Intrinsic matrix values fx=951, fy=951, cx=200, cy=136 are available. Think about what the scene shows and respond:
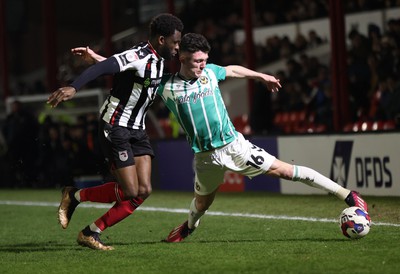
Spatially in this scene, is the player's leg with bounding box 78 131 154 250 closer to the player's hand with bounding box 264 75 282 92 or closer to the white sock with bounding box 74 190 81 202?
the white sock with bounding box 74 190 81 202

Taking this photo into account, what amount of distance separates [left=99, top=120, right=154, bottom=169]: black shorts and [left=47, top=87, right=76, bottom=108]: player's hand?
904mm

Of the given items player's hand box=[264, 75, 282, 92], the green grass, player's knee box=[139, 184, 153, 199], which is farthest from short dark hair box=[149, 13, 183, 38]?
the green grass

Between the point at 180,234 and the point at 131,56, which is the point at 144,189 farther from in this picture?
the point at 131,56

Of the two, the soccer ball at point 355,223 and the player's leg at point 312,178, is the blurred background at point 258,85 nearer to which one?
the player's leg at point 312,178

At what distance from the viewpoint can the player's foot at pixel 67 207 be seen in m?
8.34

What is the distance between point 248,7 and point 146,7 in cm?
1358

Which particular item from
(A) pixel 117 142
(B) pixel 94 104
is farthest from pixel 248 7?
(A) pixel 117 142

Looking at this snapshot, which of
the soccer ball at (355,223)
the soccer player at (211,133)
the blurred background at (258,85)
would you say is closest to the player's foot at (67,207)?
the soccer player at (211,133)

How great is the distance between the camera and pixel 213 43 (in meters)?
21.1

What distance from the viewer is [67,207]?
840 cm

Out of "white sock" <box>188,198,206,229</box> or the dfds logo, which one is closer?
"white sock" <box>188,198,206,229</box>

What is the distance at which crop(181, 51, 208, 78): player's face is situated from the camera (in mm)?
7613

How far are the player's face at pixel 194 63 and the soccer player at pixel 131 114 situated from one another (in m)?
0.21

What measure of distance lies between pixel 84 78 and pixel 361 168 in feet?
18.5
